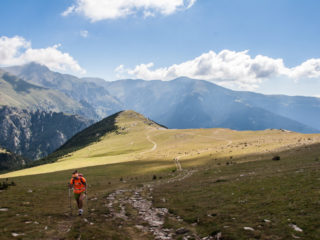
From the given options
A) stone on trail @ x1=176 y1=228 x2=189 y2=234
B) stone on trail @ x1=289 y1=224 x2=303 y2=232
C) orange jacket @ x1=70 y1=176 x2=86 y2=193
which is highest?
orange jacket @ x1=70 y1=176 x2=86 y2=193

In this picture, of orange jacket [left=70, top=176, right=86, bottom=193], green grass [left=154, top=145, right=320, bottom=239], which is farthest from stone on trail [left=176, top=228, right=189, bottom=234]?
orange jacket [left=70, top=176, right=86, bottom=193]

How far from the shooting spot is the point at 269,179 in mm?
29328

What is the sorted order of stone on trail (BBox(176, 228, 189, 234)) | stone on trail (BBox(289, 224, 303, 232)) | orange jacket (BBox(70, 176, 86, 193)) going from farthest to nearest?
orange jacket (BBox(70, 176, 86, 193)) → stone on trail (BBox(176, 228, 189, 234)) → stone on trail (BBox(289, 224, 303, 232))

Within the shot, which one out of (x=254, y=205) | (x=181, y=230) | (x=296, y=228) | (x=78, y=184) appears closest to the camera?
(x=296, y=228)

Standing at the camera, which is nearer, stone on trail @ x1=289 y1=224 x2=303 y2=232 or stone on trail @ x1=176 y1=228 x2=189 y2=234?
stone on trail @ x1=289 y1=224 x2=303 y2=232

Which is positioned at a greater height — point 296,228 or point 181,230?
point 296,228

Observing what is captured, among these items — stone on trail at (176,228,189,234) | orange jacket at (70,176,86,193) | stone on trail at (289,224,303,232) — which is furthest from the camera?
orange jacket at (70,176,86,193)

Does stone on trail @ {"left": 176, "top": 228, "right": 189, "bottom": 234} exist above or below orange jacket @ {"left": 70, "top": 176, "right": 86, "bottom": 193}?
below

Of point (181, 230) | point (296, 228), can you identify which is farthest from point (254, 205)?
point (181, 230)

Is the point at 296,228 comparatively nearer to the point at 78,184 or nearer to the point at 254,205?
the point at 254,205

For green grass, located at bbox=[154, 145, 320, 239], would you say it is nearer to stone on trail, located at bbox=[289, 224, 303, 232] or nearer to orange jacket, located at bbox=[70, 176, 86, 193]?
stone on trail, located at bbox=[289, 224, 303, 232]

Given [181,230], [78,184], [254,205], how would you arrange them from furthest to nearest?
1. [78,184]
2. [254,205]
3. [181,230]

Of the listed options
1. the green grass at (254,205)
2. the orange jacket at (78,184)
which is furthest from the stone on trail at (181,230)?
the orange jacket at (78,184)

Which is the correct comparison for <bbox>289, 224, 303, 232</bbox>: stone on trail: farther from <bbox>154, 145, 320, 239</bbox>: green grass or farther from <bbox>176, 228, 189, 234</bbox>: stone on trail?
<bbox>176, 228, 189, 234</bbox>: stone on trail
